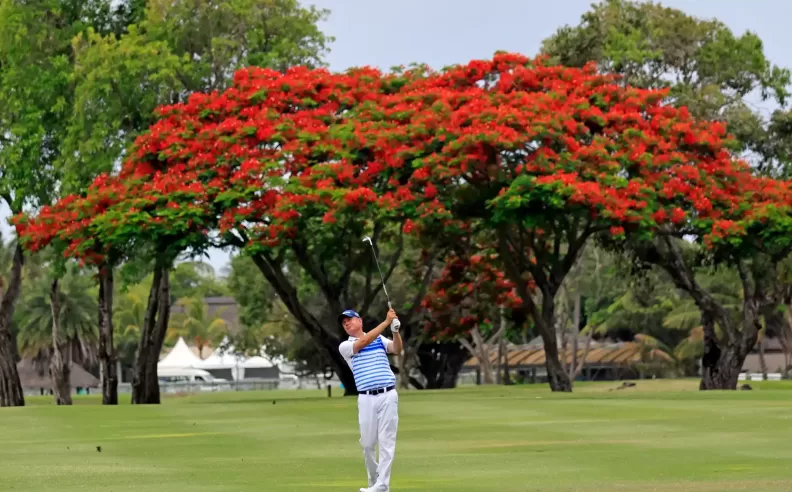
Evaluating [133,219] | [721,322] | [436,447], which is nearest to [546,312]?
[721,322]

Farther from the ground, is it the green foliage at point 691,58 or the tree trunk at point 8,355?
the green foliage at point 691,58

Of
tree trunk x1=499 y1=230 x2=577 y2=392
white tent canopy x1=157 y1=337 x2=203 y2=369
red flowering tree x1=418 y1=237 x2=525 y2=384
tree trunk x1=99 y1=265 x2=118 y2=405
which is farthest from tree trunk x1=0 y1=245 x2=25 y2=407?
white tent canopy x1=157 y1=337 x2=203 y2=369

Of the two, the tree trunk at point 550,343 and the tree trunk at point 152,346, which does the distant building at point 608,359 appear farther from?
the tree trunk at point 550,343

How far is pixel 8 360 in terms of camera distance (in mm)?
60719

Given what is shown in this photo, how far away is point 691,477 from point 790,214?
1241 inches

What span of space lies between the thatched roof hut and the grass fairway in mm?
80095

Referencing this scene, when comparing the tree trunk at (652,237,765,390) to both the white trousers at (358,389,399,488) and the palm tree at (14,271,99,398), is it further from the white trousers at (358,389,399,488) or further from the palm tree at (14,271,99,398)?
the palm tree at (14,271,99,398)

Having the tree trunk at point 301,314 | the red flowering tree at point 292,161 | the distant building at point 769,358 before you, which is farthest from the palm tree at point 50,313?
the red flowering tree at point 292,161

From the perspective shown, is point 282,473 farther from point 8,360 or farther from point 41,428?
point 8,360

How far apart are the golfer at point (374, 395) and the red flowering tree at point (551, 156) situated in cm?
2706

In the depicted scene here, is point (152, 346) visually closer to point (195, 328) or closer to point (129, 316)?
point (129, 316)

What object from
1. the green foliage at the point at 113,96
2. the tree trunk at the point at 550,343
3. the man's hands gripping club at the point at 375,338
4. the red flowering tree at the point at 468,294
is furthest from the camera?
the red flowering tree at the point at 468,294

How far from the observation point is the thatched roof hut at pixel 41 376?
11781 cm

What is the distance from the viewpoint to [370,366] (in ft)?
50.4
